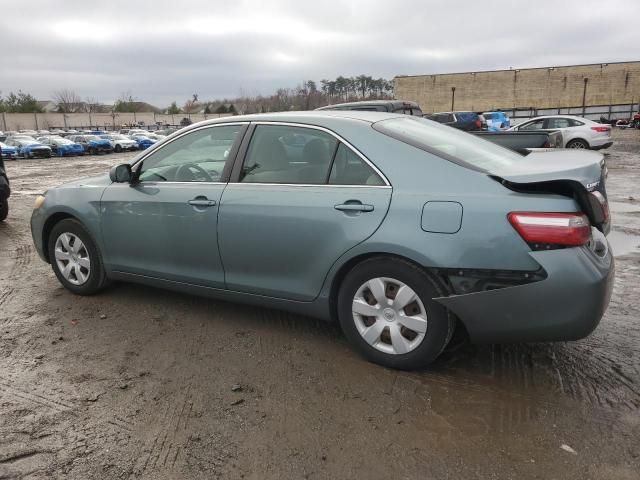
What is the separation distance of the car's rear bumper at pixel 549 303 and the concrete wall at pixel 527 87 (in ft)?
247

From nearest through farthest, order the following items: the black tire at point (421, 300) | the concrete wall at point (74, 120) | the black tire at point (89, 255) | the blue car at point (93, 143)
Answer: the black tire at point (421, 300) → the black tire at point (89, 255) → the blue car at point (93, 143) → the concrete wall at point (74, 120)

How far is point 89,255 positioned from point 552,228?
3821mm

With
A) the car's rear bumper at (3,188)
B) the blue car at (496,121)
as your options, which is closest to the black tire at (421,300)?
the car's rear bumper at (3,188)

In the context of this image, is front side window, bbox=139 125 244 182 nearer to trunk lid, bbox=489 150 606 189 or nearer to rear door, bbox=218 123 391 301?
rear door, bbox=218 123 391 301

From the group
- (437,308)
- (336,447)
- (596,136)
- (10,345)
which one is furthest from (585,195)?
(596,136)

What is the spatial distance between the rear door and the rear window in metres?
0.33

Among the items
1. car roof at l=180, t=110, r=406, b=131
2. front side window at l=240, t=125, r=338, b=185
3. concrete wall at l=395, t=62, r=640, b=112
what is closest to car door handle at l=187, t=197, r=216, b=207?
front side window at l=240, t=125, r=338, b=185

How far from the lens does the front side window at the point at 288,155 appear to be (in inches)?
137

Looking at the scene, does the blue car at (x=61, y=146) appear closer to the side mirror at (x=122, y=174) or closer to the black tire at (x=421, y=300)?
the side mirror at (x=122, y=174)

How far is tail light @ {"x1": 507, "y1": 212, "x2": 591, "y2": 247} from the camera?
271 centimetres

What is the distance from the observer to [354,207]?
321 centimetres

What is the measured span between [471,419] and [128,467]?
1786 millimetres

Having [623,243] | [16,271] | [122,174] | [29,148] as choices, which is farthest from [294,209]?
[29,148]

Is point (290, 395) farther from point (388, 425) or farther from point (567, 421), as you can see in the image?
point (567, 421)
